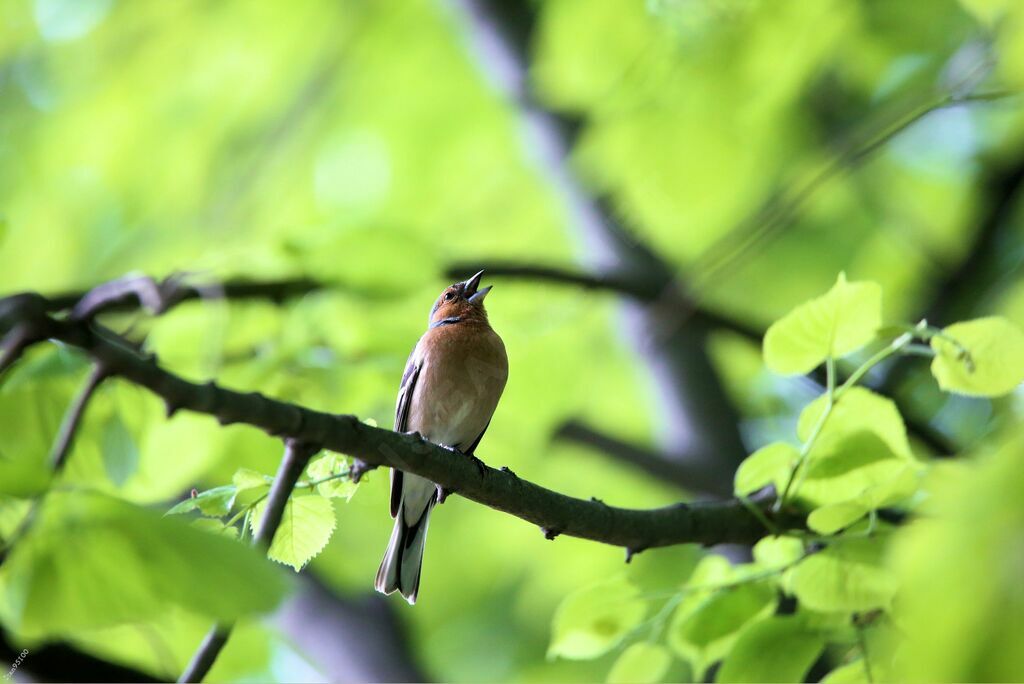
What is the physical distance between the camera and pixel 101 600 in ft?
5.06

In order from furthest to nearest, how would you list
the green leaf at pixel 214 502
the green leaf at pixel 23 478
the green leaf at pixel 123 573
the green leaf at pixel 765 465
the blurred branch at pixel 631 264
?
the blurred branch at pixel 631 264 < the green leaf at pixel 765 465 < the green leaf at pixel 214 502 < the green leaf at pixel 23 478 < the green leaf at pixel 123 573

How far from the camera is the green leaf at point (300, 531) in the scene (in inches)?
102

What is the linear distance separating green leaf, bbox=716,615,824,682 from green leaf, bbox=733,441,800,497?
47cm

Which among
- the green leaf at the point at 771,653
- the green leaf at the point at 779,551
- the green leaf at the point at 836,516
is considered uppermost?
the green leaf at the point at 779,551

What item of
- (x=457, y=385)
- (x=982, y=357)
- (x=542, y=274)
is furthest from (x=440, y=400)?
(x=982, y=357)

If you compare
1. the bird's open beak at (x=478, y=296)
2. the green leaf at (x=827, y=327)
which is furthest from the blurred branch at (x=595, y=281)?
the green leaf at (x=827, y=327)

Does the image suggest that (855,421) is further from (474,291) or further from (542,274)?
(474,291)

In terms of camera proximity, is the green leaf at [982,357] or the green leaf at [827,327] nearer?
the green leaf at [982,357]

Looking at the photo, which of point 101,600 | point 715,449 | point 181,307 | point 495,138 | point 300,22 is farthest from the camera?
point 495,138

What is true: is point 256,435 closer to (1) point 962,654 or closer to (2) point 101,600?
(2) point 101,600

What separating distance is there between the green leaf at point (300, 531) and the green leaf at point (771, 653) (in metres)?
1.45

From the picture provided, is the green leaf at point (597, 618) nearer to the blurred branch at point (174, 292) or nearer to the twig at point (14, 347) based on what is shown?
the blurred branch at point (174, 292)

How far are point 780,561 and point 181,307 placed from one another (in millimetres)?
3050

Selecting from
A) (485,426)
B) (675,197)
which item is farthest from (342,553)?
(675,197)
